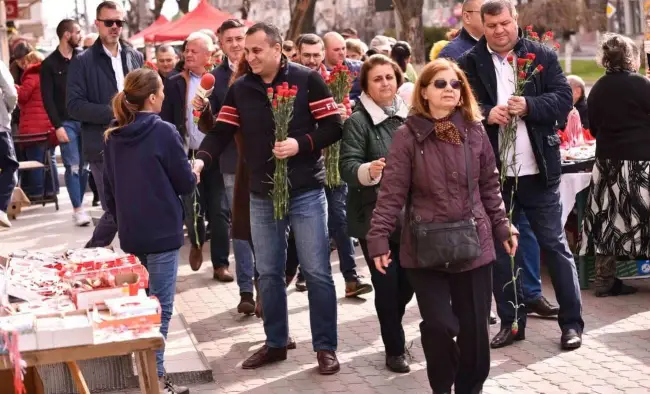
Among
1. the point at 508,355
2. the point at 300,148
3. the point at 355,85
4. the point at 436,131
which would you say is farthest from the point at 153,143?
the point at 355,85

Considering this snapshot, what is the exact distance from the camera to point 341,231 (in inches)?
389

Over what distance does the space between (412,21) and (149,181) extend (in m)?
24.6

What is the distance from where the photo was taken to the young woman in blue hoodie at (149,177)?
676 cm

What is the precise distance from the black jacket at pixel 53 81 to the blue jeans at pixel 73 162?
0.15 meters

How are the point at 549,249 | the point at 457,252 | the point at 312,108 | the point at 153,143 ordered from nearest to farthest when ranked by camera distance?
the point at 457,252 → the point at 153,143 → the point at 312,108 → the point at 549,249

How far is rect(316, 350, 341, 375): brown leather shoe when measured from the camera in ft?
24.3

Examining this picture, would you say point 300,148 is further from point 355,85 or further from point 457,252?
point 355,85

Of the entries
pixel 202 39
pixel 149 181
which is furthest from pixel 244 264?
pixel 149 181

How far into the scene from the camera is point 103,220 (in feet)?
31.6

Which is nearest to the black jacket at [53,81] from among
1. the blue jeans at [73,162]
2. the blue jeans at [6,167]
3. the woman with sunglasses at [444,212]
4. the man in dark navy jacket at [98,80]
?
the blue jeans at [73,162]

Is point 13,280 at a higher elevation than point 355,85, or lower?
lower

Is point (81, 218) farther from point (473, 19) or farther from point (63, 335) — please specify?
point (63, 335)

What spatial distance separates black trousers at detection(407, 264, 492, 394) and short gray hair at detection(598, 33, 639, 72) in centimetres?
313

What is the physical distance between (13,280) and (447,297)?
2.11 meters
